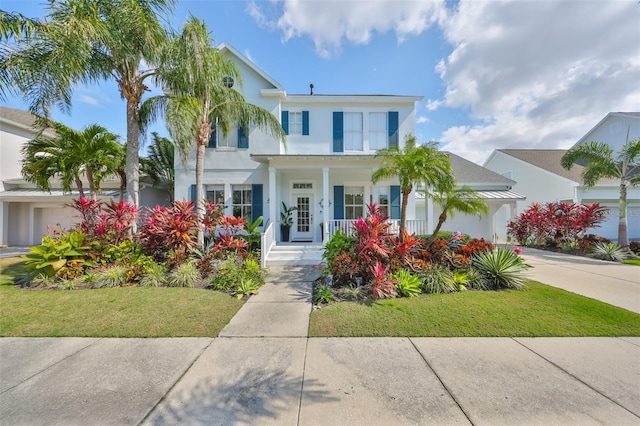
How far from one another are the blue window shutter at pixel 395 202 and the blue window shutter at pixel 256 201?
6.05m

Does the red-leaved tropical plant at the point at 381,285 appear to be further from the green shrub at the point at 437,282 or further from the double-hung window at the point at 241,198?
the double-hung window at the point at 241,198

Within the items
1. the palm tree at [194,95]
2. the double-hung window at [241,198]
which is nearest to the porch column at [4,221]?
the palm tree at [194,95]

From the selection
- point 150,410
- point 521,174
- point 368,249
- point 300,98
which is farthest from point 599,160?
point 150,410

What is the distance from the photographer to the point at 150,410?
2.36 m

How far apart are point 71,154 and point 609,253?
2038 cm

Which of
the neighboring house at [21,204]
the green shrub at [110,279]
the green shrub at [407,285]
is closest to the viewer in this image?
the green shrub at [407,285]

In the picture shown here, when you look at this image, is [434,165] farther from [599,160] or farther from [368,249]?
[599,160]

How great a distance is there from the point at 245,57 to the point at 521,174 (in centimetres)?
2194

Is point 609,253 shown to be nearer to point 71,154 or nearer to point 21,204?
point 71,154

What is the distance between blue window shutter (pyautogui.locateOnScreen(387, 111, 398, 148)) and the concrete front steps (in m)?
6.22

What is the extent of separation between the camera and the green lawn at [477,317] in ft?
12.6

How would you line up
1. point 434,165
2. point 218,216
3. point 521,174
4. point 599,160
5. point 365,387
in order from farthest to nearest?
point 521,174 < point 599,160 < point 218,216 < point 434,165 < point 365,387

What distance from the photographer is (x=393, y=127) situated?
11.5 metres

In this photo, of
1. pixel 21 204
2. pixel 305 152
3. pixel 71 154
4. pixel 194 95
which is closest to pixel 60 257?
pixel 71 154
